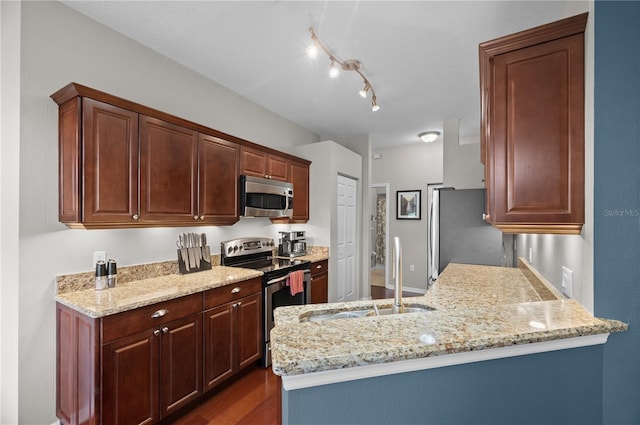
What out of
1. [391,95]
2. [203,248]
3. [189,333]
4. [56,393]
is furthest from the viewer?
[391,95]

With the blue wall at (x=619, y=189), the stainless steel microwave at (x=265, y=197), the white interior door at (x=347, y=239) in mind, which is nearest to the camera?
the blue wall at (x=619, y=189)

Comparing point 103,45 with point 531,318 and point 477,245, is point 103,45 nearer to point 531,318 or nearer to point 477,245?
point 531,318

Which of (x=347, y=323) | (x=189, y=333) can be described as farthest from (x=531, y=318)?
(x=189, y=333)

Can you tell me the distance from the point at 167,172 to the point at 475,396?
2279 millimetres

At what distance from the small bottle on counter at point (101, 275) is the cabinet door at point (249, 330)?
93 centimetres

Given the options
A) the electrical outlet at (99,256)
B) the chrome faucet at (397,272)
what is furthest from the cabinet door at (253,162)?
the chrome faucet at (397,272)

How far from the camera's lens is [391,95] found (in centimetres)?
328

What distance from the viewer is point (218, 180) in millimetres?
2645

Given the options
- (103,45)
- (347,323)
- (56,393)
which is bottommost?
(56,393)

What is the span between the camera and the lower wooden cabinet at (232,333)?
2170 millimetres

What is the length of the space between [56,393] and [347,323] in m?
2.03

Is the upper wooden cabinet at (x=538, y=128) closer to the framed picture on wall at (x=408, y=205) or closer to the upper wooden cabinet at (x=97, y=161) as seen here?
the upper wooden cabinet at (x=97, y=161)

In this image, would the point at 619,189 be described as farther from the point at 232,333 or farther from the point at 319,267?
the point at 319,267

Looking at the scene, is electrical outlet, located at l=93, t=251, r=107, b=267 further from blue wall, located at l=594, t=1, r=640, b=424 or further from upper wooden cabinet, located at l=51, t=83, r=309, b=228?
blue wall, located at l=594, t=1, r=640, b=424
